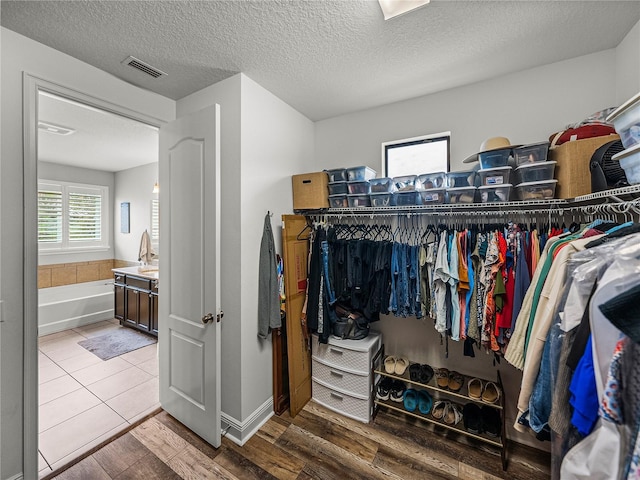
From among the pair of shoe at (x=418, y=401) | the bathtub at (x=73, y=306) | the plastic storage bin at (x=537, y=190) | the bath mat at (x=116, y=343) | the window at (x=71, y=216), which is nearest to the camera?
the plastic storage bin at (x=537, y=190)

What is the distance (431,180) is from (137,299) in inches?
160

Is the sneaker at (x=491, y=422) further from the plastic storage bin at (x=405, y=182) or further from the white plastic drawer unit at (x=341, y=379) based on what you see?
the plastic storage bin at (x=405, y=182)

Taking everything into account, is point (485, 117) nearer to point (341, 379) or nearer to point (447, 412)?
point (447, 412)

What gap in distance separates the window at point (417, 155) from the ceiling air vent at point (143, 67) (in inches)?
71.5

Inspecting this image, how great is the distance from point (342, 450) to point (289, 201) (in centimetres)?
195

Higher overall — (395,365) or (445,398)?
(395,365)

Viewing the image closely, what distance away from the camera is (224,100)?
1973mm

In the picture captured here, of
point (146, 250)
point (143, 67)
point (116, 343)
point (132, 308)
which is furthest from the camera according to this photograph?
point (146, 250)

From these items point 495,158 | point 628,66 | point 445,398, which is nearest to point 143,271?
point 445,398

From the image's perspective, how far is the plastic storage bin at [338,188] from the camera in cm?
226

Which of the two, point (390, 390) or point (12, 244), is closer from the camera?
point (12, 244)

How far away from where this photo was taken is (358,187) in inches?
87.0

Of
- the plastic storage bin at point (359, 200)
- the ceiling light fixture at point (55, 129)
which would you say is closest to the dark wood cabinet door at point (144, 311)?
the ceiling light fixture at point (55, 129)

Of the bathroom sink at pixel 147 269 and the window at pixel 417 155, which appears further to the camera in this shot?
the bathroom sink at pixel 147 269
